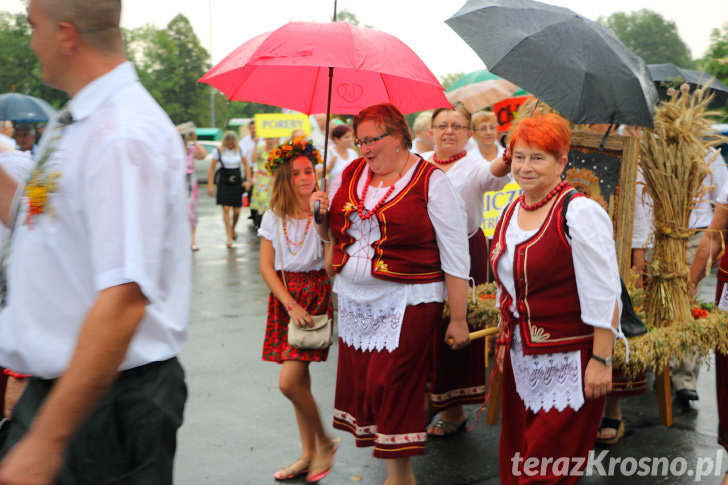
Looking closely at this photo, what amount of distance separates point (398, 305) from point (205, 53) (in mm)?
73109

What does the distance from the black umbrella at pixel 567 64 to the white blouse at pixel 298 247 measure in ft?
4.68

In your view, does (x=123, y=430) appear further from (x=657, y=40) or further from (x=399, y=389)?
(x=657, y=40)

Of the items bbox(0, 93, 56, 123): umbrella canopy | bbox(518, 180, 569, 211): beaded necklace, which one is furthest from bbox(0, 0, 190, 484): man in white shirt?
bbox(0, 93, 56, 123): umbrella canopy

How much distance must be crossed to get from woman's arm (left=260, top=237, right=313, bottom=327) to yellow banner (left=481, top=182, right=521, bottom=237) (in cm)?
296

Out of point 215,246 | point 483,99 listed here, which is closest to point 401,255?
point 483,99

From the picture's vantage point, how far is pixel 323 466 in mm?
4512

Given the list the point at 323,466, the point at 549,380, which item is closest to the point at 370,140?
the point at 549,380

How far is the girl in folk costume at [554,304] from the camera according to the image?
3119 millimetres

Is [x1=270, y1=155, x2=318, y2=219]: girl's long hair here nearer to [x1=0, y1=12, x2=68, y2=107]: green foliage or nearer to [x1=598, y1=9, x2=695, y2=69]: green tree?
[x1=0, y1=12, x2=68, y2=107]: green foliage

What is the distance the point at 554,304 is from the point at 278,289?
1786 millimetres

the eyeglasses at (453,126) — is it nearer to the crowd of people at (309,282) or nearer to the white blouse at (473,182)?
the crowd of people at (309,282)

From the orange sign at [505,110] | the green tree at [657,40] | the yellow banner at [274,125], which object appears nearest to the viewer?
the orange sign at [505,110]

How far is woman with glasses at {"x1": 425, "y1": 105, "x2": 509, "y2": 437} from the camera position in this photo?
15.8 feet

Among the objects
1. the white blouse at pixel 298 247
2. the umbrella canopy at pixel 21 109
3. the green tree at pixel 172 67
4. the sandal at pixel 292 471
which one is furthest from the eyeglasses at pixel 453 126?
the green tree at pixel 172 67
